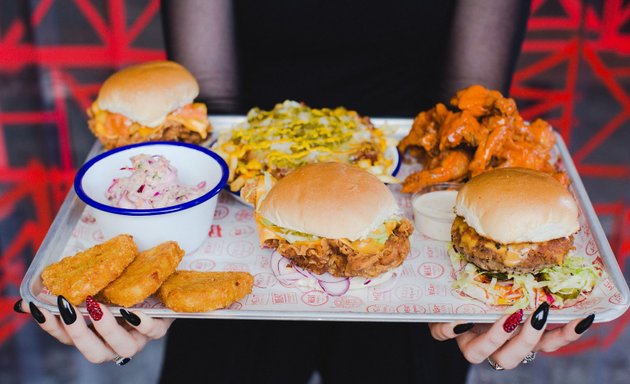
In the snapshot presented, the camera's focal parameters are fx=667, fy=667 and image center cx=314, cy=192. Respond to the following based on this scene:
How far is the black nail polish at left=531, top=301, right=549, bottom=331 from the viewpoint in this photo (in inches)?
75.5

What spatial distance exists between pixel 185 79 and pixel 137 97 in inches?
9.1

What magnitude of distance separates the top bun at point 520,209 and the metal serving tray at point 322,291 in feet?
0.74

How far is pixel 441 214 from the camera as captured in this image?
2.33 metres

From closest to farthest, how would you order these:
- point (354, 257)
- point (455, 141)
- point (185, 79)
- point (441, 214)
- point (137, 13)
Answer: point (354, 257), point (441, 214), point (455, 141), point (185, 79), point (137, 13)

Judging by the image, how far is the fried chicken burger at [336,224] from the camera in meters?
2.04

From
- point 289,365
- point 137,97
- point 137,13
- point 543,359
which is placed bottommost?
point 543,359

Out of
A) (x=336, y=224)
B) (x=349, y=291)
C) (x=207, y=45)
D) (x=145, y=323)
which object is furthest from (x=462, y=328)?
(x=207, y=45)

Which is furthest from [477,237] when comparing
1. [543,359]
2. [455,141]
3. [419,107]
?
[543,359]

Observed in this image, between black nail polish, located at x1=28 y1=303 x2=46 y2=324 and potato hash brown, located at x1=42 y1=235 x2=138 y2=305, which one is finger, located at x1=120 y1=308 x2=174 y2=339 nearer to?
potato hash brown, located at x1=42 y1=235 x2=138 y2=305

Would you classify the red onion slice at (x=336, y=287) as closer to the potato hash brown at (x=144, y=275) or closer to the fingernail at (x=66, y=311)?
the potato hash brown at (x=144, y=275)

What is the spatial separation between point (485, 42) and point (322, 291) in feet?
4.84

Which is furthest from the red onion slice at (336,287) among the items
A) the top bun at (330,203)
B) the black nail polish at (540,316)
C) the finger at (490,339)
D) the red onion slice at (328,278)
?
the black nail polish at (540,316)

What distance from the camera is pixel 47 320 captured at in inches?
79.5

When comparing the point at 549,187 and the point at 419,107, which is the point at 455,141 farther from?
the point at 419,107
